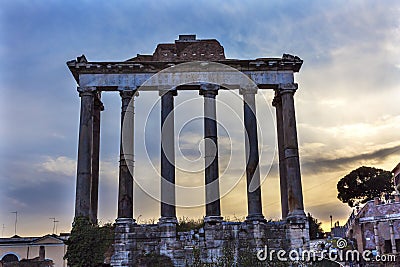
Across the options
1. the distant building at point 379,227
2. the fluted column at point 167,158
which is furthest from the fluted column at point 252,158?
the distant building at point 379,227

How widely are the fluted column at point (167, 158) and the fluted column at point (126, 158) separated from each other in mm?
1486

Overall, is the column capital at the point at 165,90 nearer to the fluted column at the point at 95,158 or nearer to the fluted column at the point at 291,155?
the fluted column at the point at 95,158

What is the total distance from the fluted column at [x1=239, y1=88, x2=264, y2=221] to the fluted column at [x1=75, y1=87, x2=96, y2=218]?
752 cm

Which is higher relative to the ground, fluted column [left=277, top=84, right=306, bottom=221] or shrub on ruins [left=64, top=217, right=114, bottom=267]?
fluted column [left=277, top=84, right=306, bottom=221]

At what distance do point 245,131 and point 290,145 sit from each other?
232 cm

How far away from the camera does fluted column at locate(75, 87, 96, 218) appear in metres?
21.6

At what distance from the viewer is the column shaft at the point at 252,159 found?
2208cm

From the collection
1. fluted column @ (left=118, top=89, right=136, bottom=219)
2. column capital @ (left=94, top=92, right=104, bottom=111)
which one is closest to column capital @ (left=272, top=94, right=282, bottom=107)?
fluted column @ (left=118, top=89, right=136, bottom=219)

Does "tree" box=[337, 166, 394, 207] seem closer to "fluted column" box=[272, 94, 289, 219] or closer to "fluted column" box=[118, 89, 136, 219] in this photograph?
"fluted column" box=[272, 94, 289, 219]

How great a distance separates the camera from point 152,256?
20828 millimetres

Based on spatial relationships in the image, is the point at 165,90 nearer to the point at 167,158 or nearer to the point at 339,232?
the point at 167,158

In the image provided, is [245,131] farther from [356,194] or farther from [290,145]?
[356,194]

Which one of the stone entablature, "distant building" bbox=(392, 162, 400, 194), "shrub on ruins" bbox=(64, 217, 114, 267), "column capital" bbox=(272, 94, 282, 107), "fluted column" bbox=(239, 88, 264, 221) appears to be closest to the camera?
"shrub on ruins" bbox=(64, 217, 114, 267)

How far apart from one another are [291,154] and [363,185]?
36.5 m
